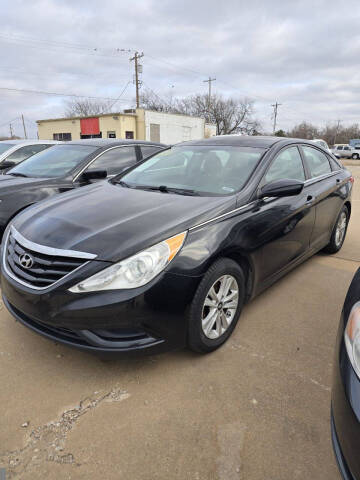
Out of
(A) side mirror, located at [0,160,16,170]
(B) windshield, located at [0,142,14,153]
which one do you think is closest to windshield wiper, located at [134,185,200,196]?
(A) side mirror, located at [0,160,16,170]

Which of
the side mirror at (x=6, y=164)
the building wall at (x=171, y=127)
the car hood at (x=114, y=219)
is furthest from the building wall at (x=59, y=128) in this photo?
the car hood at (x=114, y=219)

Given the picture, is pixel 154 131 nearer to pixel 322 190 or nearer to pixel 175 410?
pixel 322 190

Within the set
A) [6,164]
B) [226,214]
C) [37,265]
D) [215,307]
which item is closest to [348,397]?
[215,307]

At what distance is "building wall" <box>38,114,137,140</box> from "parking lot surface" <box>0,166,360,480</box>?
26.5 metres

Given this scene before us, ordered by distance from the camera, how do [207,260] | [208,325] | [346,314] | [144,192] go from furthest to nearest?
[144,192]
[208,325]
[207,260]
[346,314]

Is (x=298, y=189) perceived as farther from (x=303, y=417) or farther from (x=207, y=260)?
(x=303, y=417)

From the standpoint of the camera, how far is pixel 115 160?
4.93m

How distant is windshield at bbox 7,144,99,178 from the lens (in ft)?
14.8

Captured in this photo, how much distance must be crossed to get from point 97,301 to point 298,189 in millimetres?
1794

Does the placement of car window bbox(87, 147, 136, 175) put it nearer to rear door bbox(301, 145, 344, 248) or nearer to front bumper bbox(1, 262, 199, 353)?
rear door bbox(301, 145, 344, 248)

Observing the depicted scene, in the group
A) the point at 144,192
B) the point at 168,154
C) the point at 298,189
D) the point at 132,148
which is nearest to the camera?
the point at 298,189

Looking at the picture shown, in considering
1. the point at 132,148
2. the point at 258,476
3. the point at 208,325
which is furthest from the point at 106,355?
the point at 132,148

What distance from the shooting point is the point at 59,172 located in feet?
14.6

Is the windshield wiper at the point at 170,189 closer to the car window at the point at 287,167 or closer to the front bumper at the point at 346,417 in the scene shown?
the car window at the point at 287,167
